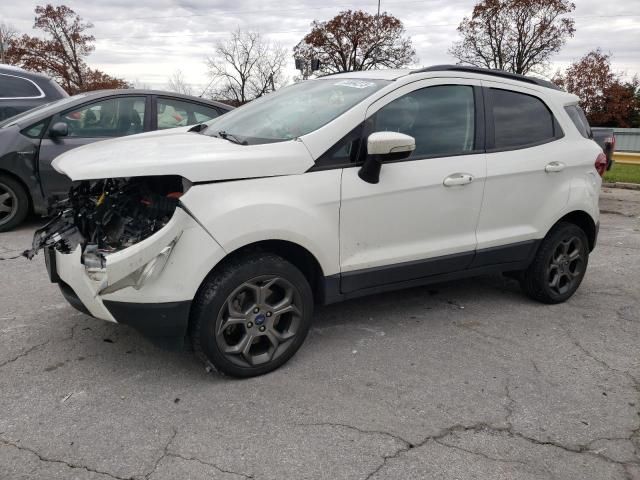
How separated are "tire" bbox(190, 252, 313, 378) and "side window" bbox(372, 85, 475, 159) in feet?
3.62

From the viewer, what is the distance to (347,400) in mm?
2984

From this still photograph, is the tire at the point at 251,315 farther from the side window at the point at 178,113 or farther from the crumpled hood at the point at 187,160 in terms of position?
the side window at the point at 178,113

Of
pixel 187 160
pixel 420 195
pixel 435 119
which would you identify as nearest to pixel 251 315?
pixel 187 160

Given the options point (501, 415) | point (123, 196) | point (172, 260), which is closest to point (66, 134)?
point (123, 196)

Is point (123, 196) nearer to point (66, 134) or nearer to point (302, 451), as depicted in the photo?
point (302, 451)

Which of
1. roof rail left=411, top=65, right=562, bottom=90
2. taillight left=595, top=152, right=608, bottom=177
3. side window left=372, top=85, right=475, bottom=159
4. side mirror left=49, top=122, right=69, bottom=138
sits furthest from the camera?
side mirror left=49, top=122, right=69, bottom=138

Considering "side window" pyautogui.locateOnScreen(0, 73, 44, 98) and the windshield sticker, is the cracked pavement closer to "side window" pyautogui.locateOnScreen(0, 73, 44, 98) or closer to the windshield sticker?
the windshield sticker

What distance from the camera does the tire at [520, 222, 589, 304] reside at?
436 centimetres

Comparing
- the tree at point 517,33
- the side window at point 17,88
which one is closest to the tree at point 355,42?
the tree at point 517,33

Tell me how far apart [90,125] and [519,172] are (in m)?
4.83

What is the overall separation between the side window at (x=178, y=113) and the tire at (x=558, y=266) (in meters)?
4.36

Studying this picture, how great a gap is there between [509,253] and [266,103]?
6.94ft

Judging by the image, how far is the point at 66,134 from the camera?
6.06 metres

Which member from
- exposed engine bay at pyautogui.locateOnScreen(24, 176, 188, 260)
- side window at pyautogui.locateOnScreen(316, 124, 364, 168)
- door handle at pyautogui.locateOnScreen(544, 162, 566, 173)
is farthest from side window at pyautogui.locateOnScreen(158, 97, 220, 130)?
door handle at pyautogui.locateOnScreen(544, 162, 566, 173)
